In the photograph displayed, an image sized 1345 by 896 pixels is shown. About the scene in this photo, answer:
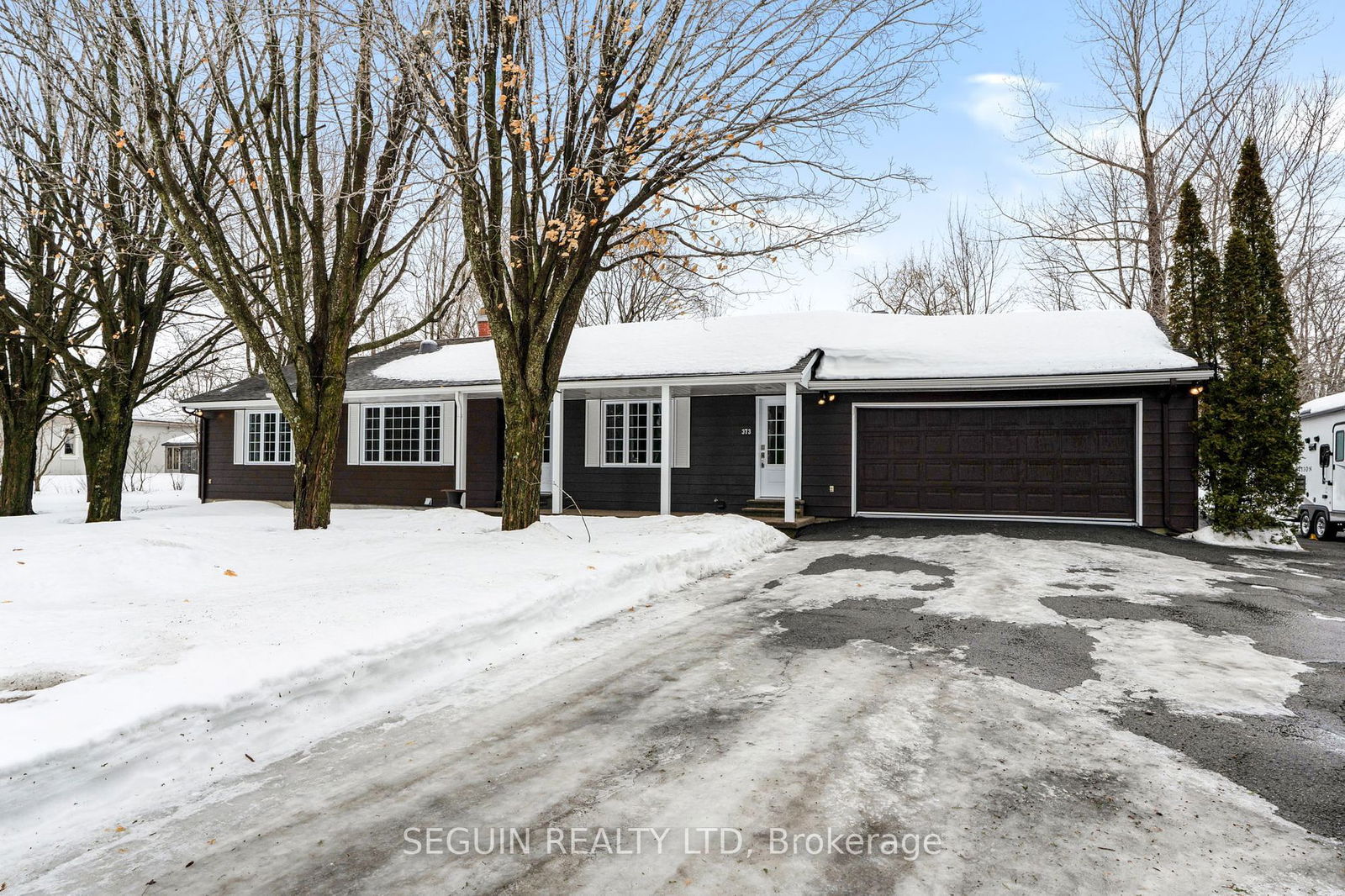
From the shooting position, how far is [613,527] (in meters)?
11.2

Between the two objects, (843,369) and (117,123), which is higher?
(117,123)

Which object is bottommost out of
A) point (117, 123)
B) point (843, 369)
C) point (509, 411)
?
point (509, 411)

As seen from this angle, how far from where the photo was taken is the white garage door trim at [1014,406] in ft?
40.2

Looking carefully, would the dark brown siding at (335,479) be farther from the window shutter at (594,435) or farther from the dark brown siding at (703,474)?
the dark brown siding at (703,474)

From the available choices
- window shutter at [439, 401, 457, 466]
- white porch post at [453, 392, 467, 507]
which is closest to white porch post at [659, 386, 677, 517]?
white porch post at [453, 392, 467, 507]

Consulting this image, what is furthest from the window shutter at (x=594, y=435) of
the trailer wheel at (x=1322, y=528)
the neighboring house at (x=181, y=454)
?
the neighboring house at (x=181, y=454)

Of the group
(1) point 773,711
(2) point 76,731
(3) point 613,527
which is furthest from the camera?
(3) point 613,527

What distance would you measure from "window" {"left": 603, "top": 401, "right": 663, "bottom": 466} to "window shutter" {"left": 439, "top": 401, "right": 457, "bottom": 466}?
11.1 ft

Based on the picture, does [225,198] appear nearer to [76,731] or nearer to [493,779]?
[76,731]

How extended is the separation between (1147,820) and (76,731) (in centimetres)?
424

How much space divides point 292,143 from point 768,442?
9.03 meters

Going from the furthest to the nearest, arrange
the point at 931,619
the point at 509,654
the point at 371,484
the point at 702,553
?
the point at 371,484 → the point at 702,553 → the point at 931,619 → the point at 509,654

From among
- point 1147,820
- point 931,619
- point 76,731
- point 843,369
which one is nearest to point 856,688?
point 1147,820

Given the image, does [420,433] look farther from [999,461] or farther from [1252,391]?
[1252,391]
